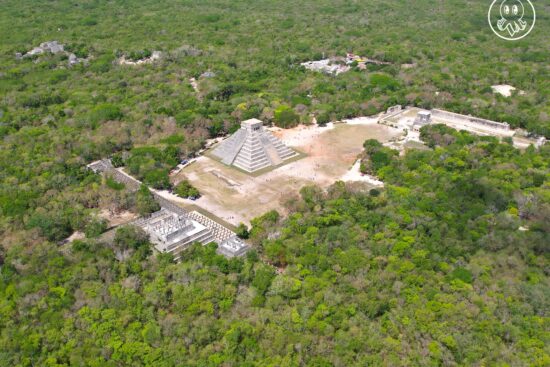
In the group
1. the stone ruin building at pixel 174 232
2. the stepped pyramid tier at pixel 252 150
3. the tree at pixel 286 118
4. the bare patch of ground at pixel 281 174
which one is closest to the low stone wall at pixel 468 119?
the bare patch of ground at pixel 281 174

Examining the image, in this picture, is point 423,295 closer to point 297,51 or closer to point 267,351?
point 267,351

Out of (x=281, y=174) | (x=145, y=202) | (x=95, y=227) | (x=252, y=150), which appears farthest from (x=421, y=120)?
(x=95, y=227)

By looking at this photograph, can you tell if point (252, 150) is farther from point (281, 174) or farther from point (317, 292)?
point (317, 292)

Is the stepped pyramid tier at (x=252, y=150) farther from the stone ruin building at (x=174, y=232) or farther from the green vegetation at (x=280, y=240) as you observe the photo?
the stone ruin building at (x=174, y=232)

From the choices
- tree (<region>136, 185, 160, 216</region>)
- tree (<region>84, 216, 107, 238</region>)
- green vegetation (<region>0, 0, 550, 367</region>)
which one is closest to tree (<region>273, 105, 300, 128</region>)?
green vegetation (<region>0, 0, 550, 367</region>)

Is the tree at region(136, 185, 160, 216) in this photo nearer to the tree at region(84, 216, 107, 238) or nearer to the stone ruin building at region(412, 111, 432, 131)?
the tree at region(84, 216, 107, 238)
